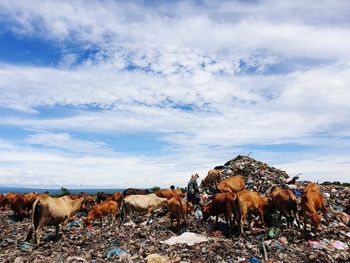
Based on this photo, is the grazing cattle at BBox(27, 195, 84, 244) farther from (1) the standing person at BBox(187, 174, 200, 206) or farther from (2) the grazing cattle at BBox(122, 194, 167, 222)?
(1) the standing person at BBox(187, 174, 200, 206)

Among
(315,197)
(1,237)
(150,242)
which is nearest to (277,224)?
(315,197)

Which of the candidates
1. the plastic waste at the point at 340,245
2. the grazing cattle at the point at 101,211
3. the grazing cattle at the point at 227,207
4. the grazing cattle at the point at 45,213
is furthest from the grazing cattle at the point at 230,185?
the grazing cattle at the point at 45,213

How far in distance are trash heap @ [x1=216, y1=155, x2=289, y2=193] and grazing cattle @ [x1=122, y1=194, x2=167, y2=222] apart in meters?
7.23

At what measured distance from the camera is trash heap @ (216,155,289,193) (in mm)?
23375

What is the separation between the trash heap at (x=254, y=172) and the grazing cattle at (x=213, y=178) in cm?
172

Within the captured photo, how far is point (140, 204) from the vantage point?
1844 centimetres

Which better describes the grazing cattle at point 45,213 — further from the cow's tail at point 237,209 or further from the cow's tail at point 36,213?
the cow's tail at point 237,209

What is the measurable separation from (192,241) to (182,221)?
2.92 m

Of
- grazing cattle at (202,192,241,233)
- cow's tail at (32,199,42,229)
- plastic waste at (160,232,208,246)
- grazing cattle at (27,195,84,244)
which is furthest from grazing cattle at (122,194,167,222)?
plastic waste at (160,232,208,246)

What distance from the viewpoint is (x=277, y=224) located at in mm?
14969

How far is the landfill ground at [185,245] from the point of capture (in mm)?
11570

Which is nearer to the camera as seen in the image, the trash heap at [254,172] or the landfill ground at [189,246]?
the landfill ground at [189,246]

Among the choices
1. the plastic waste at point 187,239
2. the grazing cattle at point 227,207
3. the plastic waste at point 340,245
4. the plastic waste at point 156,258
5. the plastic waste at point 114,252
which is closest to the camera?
the plastic waste at point 156,258

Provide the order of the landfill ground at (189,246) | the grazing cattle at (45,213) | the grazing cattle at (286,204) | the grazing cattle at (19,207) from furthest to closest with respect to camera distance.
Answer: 1. the grazing cattle at (19,207)
2. the grazing cattle at (286,204)
3. the grazing cattle at (45,213)
4. the landfill ground at (189,246)
